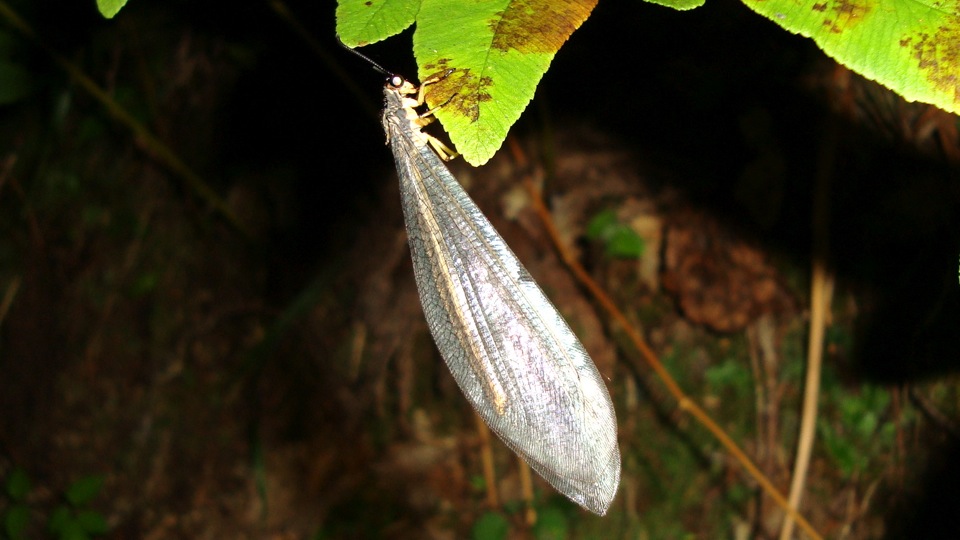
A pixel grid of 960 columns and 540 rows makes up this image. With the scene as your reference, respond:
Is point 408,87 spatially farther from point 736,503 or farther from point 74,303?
point 74,303

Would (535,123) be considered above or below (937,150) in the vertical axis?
below

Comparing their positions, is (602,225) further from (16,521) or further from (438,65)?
(16,521)

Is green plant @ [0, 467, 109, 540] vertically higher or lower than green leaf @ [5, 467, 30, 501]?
lower

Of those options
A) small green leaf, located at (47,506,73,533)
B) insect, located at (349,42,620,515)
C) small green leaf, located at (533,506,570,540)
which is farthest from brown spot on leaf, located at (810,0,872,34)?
small green leaf, located at (47,506,73,533)

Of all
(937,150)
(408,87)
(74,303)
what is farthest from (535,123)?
(74,303)

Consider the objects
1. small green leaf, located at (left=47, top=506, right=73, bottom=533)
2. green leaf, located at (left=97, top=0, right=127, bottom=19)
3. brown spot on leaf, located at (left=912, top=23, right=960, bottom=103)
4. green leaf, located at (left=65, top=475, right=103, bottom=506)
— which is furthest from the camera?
green leaf, located at (left=65, top=475, right=103, bottom=506)

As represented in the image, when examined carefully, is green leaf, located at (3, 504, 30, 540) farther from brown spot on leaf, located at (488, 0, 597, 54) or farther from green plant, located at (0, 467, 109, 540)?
brown spot on leaf, located at (488, 0, 597, 54)

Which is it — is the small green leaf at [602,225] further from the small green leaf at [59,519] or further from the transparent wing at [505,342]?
the small green leaf at [59,519]
